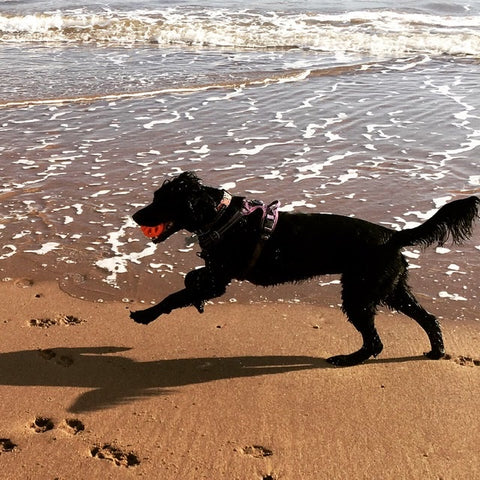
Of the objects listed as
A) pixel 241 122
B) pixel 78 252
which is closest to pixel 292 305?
pixel 78 252

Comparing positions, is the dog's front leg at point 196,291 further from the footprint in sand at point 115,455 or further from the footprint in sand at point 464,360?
the footprint in sand at point 464,360

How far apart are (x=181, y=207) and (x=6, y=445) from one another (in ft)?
6.05

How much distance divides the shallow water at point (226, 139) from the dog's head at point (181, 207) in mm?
828

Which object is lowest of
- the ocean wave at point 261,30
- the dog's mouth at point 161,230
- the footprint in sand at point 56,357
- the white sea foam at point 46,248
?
the footprint in sand at point 56,357

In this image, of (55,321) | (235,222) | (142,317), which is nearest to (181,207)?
(235,222)

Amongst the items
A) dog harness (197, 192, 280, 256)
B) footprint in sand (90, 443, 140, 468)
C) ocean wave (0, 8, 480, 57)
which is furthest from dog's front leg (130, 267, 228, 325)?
ocean wave (0, 8, 480, 57)

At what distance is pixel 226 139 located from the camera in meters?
8.64

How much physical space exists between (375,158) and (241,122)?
8.60 feet

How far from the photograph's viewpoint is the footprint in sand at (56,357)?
151 inches

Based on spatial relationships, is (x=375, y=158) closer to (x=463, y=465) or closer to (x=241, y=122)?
(x=241, y=122)

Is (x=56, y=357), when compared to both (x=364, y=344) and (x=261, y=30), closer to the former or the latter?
(x=364, y=344)

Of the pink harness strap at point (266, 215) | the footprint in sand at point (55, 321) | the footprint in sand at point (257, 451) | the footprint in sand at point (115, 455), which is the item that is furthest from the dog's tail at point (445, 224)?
the footprint in sand at point (55, 321)

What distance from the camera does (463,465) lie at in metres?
3.01

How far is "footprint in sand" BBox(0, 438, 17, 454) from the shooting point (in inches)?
119
